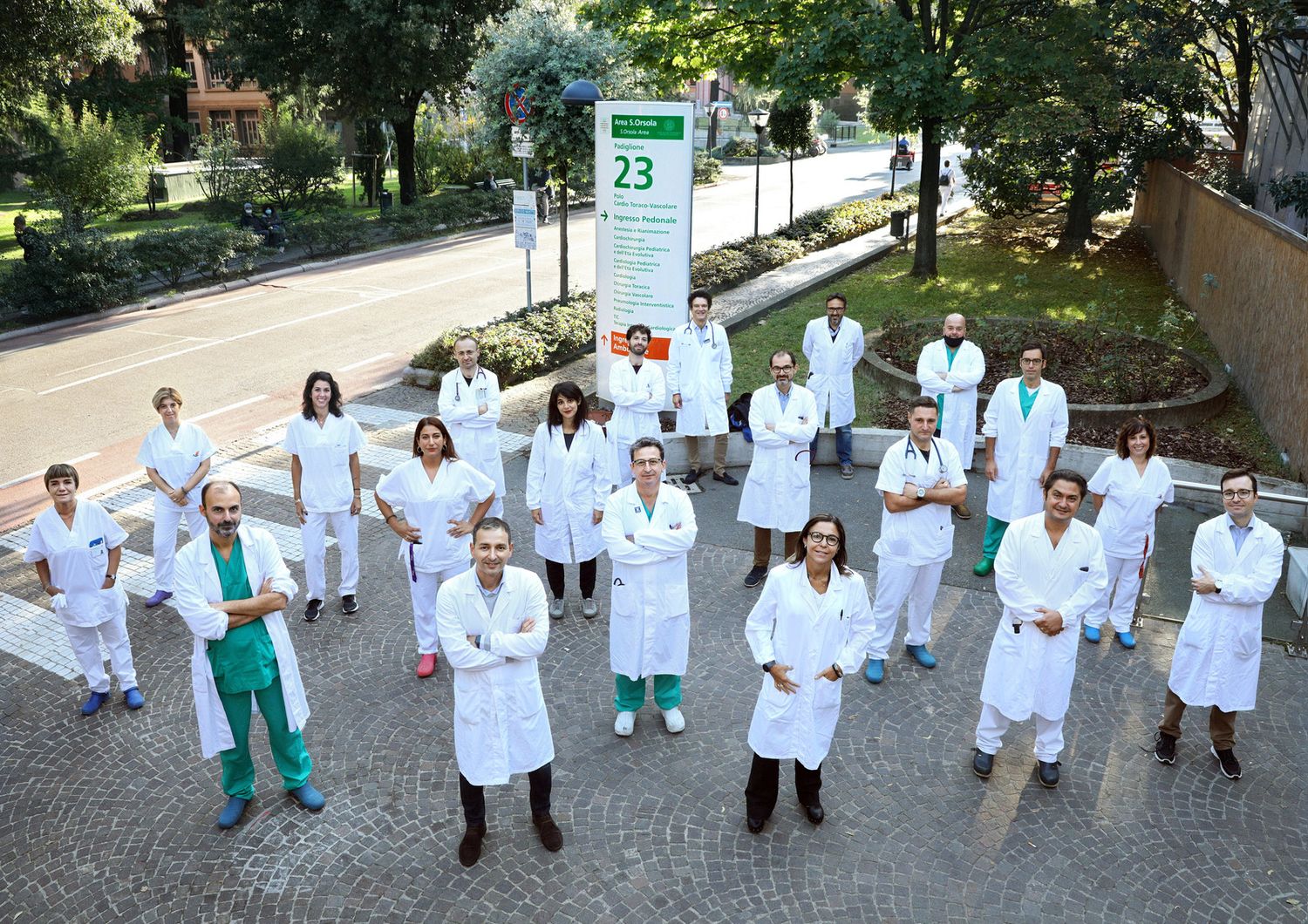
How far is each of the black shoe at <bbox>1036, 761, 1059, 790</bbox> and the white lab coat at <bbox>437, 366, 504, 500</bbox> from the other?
16.4 feet

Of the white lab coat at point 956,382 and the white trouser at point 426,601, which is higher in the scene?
the white lab coat at point 956,382

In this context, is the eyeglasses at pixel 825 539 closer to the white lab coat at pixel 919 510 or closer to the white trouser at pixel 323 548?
the white lab coat at pixel 919 510

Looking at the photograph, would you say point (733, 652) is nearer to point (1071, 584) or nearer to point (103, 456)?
point (1071, 584)

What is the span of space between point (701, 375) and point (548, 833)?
6.18 m

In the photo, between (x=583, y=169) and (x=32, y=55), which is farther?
(x=32, y=55)

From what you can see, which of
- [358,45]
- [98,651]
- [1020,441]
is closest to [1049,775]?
[1020,441]

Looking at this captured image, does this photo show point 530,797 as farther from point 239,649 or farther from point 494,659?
point 239,649

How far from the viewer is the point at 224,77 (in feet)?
123

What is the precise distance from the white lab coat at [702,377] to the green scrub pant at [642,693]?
181 inches

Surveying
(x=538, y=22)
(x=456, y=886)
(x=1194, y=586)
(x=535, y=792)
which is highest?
(x=538, y=22)

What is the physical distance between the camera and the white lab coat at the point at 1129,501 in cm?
739

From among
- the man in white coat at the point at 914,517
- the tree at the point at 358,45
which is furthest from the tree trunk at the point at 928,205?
the tree at the point at 358,45

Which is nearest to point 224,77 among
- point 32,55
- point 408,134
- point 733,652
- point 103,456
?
point 408,134

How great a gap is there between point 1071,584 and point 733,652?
2643mm
